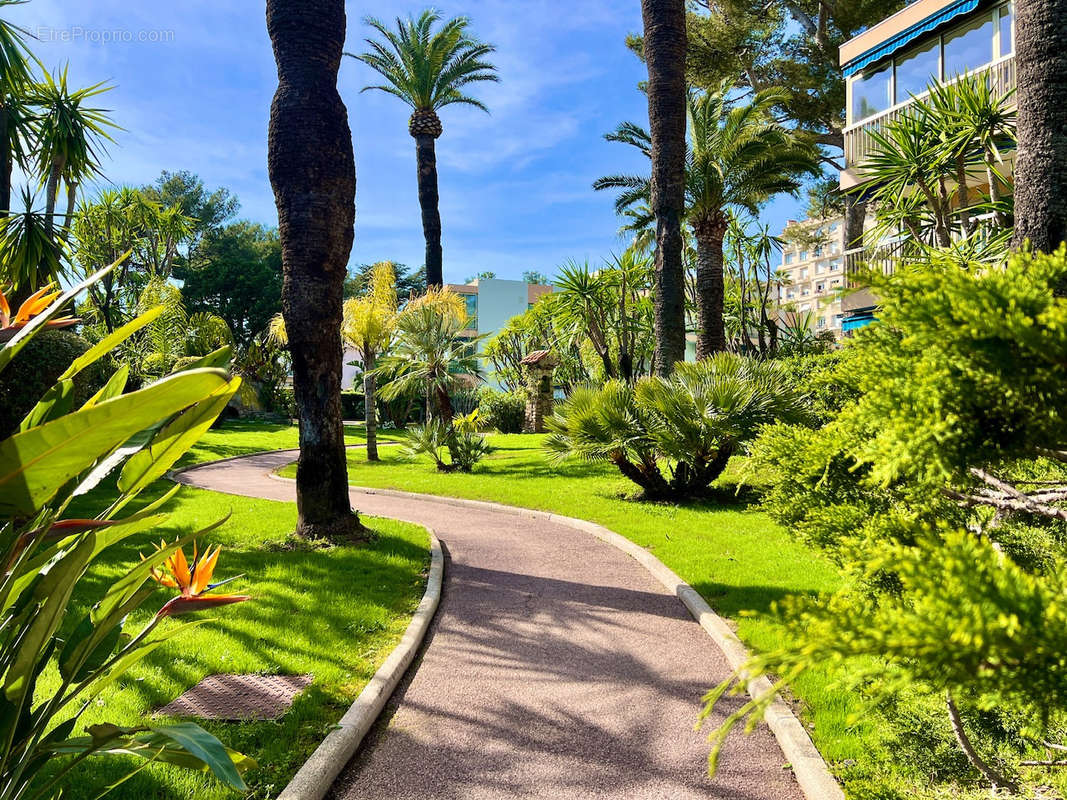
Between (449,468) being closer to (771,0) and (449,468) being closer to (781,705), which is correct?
(781,705)

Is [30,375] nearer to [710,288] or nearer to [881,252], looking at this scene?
[710,288]

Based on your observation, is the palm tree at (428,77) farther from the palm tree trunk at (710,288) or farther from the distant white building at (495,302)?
the distant white building at (495,302)

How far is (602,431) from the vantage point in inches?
418

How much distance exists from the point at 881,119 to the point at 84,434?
20745mm

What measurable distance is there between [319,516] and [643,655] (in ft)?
16.0

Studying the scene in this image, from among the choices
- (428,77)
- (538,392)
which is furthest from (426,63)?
(538,392)

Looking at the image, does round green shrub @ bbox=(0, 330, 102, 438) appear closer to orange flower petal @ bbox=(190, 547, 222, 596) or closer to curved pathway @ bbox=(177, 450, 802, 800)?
curved pathway @ bbox=(177, 450, 802, 800)

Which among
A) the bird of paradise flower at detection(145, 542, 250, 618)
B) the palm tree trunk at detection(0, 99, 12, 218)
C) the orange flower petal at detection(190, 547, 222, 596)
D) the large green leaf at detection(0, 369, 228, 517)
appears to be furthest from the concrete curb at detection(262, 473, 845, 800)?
the palm tree trunk at detection(0, 99, 12, 218)

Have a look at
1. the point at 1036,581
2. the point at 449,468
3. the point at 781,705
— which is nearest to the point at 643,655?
the point at 781,705

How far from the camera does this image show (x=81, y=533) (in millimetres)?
1438

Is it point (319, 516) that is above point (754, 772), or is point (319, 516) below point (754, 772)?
above

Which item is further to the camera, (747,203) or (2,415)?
(747,203)

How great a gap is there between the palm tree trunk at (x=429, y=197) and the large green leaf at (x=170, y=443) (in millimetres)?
25546

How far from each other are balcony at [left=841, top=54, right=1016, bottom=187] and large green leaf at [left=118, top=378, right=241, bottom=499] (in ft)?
53.1
